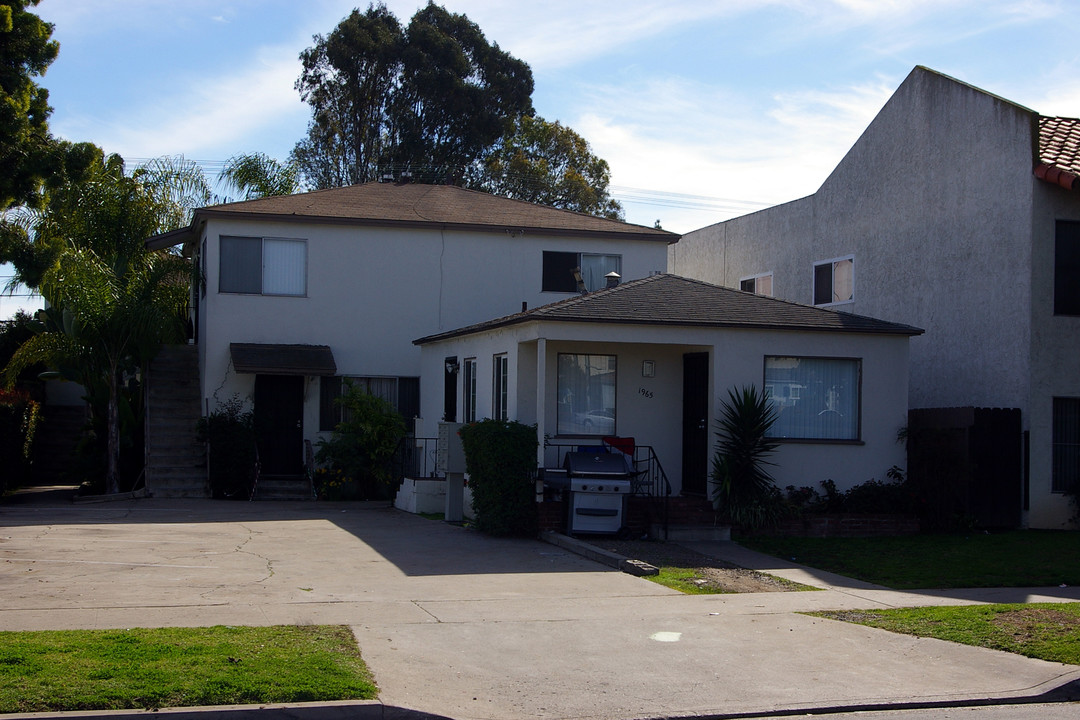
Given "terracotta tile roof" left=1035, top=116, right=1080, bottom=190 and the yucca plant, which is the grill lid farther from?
"terracotta tile roof" left=1035, top=116, right=1080, bottom=190

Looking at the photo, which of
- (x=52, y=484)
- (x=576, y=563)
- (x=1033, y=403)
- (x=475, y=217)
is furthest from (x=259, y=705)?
(x=52, y=484)

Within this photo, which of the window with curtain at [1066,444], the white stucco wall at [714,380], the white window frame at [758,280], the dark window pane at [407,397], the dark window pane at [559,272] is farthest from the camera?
the white window frame at [758,280]

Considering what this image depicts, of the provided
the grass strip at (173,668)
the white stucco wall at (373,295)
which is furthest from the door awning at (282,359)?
the grass strip at (173,668)

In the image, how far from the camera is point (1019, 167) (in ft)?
58.5

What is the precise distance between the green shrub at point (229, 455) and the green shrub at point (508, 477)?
25.1 feet

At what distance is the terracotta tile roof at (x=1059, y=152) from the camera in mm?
16859

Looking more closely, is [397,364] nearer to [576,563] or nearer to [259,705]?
[576,563]

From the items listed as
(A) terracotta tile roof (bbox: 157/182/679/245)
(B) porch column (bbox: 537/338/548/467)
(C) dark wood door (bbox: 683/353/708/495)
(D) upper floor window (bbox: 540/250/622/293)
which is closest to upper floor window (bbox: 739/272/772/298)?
(A) terracotta tile roof (bbox: 157/182/679/245)

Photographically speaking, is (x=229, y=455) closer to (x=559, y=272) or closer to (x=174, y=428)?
(x=174, y=428)

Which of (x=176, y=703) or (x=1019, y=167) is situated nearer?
(x=176, y=703)

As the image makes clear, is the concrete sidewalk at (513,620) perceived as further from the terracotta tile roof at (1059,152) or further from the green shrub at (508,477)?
the terracotta tile roof at (1059,152)

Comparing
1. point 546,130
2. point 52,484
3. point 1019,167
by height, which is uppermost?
point 546,130

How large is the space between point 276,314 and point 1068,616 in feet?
56.8

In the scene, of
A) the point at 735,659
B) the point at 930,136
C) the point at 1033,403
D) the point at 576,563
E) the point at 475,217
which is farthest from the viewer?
the point at 475,217
